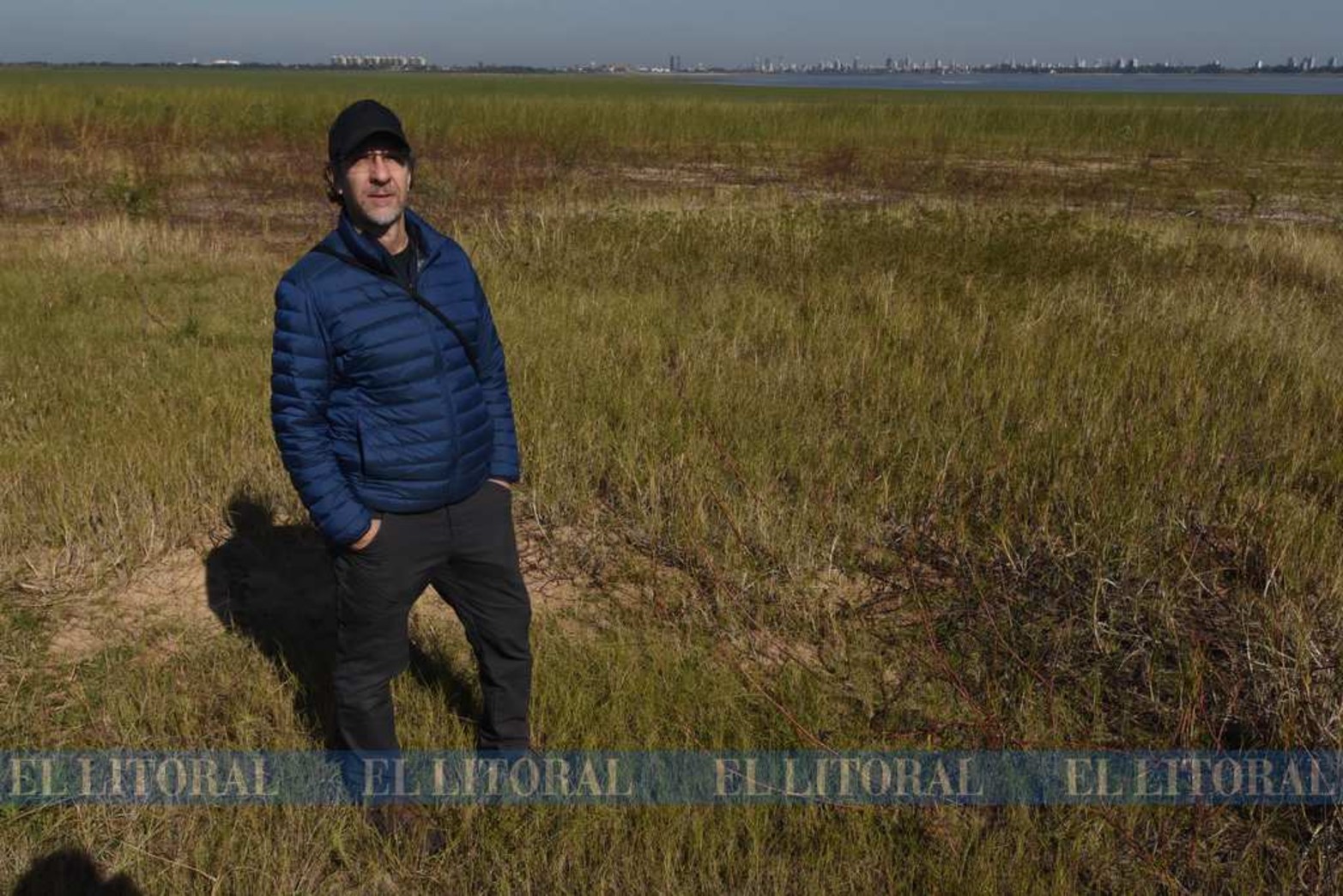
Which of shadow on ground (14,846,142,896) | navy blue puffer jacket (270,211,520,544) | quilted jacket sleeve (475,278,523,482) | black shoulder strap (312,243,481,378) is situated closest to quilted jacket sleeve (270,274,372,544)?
navy blue puffer jacket (270,211,520,544)

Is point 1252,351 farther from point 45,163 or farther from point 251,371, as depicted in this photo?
point 45,163

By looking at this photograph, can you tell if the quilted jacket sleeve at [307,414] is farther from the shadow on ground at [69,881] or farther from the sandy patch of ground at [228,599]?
the sandy patch of ground at [228,599]

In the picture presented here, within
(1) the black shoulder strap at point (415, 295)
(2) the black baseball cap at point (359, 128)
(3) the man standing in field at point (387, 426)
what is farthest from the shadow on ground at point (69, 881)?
(2) the black baseball cap at point (359, 128)

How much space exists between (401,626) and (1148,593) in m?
2.61

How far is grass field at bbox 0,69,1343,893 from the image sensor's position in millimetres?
2297

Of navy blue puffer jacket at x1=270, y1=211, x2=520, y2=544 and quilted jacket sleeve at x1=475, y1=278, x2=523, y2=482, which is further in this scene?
quilted jacket sleeve at x1=475, y1=278, x2=523, y2=482

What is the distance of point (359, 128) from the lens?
1927mm

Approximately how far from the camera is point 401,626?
222 centimetres

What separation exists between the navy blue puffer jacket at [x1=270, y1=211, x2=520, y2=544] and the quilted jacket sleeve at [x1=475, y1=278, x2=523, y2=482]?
55mm

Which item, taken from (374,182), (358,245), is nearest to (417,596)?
(358,245)

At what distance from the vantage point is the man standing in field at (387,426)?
198 cm

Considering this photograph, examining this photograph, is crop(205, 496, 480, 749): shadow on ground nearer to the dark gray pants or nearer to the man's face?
the dark gray pants

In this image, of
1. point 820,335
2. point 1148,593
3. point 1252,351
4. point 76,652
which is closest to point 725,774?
point 1148,593

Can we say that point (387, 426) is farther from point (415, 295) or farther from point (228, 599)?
point (228, 599)
